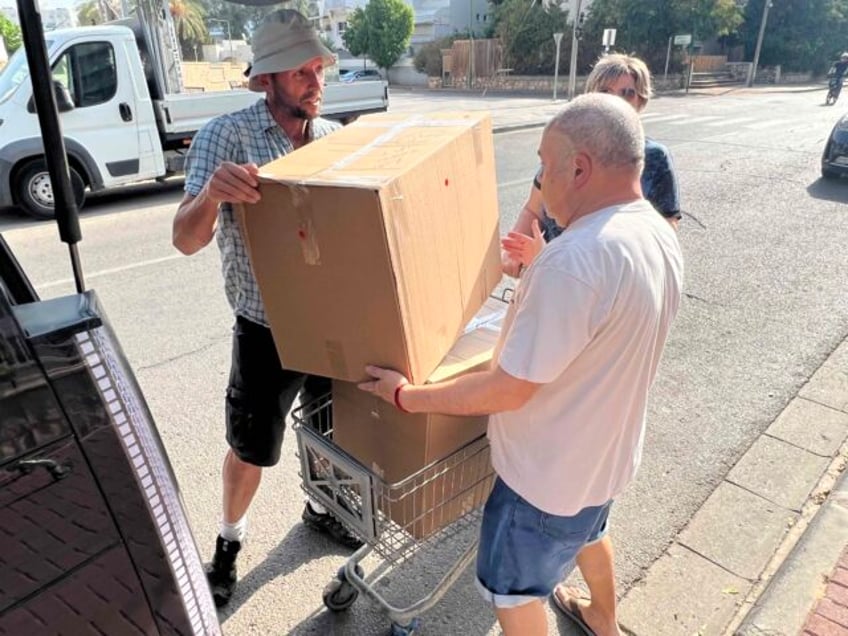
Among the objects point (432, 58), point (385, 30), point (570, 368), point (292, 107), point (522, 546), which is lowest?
point (522, 546)

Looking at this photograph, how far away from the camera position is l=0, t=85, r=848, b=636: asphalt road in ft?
7.93

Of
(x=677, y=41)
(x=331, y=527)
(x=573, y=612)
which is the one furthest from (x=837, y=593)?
(x=677, y=41)

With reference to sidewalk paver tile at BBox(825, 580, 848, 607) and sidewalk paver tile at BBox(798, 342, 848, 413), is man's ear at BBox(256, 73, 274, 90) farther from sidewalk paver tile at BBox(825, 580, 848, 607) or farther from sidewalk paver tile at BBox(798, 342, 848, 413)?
sidewalk paver tile at BBox(798, 342, 848, 413)

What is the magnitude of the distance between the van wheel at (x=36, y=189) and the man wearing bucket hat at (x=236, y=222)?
6449mm

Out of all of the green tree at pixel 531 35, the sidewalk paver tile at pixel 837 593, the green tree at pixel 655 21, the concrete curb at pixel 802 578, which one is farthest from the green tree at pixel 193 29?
the sidewalk paver tile at pixel 837 593

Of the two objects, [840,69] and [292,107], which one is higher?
[292,107]

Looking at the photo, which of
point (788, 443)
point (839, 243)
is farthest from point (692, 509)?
point (839, 243)

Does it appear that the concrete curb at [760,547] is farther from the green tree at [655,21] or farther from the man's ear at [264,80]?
the green tree at [655,21]

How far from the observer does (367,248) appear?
1.34m

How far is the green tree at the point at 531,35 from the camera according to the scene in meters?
31.9

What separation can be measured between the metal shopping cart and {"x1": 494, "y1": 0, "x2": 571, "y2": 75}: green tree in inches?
1333

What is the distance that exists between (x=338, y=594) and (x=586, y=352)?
1.41 m

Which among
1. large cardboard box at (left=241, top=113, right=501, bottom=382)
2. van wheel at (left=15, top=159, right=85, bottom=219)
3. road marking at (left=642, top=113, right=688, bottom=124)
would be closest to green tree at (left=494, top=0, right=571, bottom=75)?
road marking at (left=642, top=113, right=688, bottom=124)

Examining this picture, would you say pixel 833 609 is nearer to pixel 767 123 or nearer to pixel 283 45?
pixel 283 45
